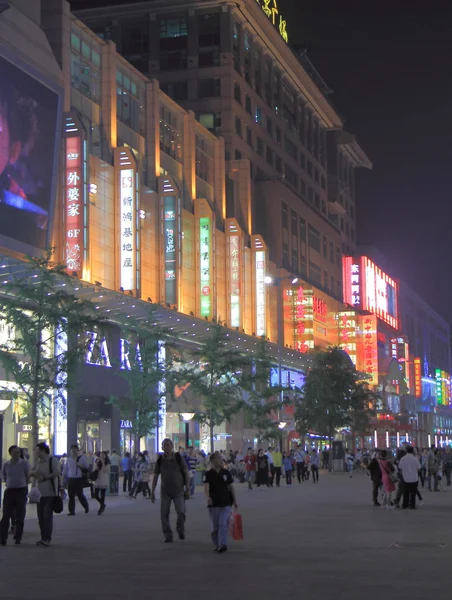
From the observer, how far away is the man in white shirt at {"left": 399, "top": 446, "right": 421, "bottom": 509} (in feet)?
86.9

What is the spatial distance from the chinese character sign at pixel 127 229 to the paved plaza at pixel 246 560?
3327 centimetres

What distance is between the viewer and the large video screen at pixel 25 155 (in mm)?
45219

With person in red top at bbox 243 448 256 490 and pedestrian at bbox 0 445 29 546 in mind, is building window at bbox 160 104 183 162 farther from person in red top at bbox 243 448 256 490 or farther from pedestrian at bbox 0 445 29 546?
pedestrian at bbox 0 445 29 546

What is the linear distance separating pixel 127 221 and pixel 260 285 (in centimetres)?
2515

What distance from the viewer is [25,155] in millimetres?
46719

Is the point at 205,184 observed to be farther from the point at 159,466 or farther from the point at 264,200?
the point at 159,466

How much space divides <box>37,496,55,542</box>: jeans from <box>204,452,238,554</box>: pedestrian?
2.92 meters

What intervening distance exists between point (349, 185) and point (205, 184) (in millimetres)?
68098

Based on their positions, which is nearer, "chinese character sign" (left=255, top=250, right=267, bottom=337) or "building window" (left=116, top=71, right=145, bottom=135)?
"building window" (left=116, top=71, right=145, bottom=135)

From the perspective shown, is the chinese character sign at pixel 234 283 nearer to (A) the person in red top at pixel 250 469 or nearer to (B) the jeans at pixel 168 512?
(A) the person in red top at pixel 250 469

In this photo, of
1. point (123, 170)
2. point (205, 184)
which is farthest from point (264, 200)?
point (123, 170)

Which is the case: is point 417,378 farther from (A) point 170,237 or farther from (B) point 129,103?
(B) point 129,103

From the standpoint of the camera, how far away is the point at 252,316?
80.8 m

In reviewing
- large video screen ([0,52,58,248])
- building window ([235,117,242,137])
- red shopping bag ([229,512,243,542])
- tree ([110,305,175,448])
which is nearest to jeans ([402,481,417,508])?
red shopping bag ([229,512,243,542])
